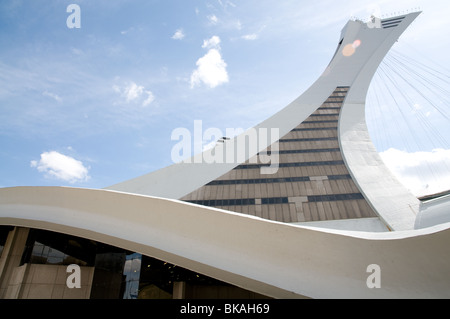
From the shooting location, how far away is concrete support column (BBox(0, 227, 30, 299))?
9.72 meters

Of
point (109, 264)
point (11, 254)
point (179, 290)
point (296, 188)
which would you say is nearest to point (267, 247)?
point (179, 290)

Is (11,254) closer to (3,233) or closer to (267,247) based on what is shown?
(3,233)

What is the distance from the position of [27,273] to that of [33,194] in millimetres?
3454

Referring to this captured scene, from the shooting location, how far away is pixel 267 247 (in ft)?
19.0

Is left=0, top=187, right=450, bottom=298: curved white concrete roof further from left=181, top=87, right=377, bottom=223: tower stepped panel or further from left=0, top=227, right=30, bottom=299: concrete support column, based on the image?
left=181, top=87, right=377, bottom=223: tower stepped panel

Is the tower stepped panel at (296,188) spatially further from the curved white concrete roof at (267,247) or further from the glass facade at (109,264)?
the curved white concrete roof at (267,247)

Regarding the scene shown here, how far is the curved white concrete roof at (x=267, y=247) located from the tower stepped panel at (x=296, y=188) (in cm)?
1355

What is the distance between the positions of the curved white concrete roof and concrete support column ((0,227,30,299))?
433cm

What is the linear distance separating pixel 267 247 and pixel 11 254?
36.9ft

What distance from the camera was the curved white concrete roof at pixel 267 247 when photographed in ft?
16.1

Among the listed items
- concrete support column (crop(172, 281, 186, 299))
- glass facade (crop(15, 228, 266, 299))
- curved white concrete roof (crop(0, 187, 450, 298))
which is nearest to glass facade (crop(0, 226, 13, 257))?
glass facade (crop(15, 228, 266, 299))
